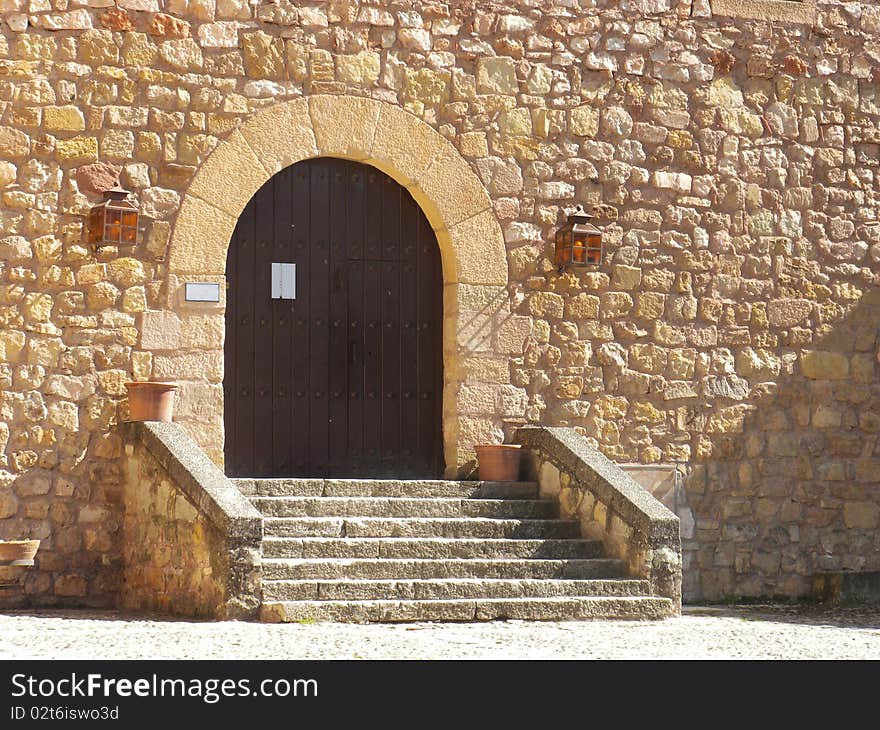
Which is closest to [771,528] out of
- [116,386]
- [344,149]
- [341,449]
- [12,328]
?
[341,449]

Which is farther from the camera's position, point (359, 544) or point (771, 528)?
point (771, 528)

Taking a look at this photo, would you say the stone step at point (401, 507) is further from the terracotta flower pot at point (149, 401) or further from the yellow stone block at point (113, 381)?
the yellow stone block at point (113, 381)

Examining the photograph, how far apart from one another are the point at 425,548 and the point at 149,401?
5.54 feet

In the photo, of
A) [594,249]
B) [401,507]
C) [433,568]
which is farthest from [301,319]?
[433,568]

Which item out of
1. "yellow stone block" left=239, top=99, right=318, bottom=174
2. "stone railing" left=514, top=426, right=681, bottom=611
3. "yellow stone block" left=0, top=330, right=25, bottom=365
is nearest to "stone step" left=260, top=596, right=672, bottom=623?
"stone railing" left=514, top=426, right=681, bottom=611

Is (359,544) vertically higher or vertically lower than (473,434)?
lower

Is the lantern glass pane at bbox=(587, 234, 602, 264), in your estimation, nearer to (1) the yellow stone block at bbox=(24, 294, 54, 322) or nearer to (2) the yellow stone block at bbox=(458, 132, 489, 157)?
(2) the yellow stone block at bbox=(458, 132, 489, 157)

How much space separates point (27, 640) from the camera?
5.99 metres

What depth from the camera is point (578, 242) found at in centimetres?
870

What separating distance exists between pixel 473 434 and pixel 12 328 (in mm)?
2682

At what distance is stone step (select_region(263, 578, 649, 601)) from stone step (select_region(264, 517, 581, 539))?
1.69ft

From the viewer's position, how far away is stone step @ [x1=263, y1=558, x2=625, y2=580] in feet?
22.7
